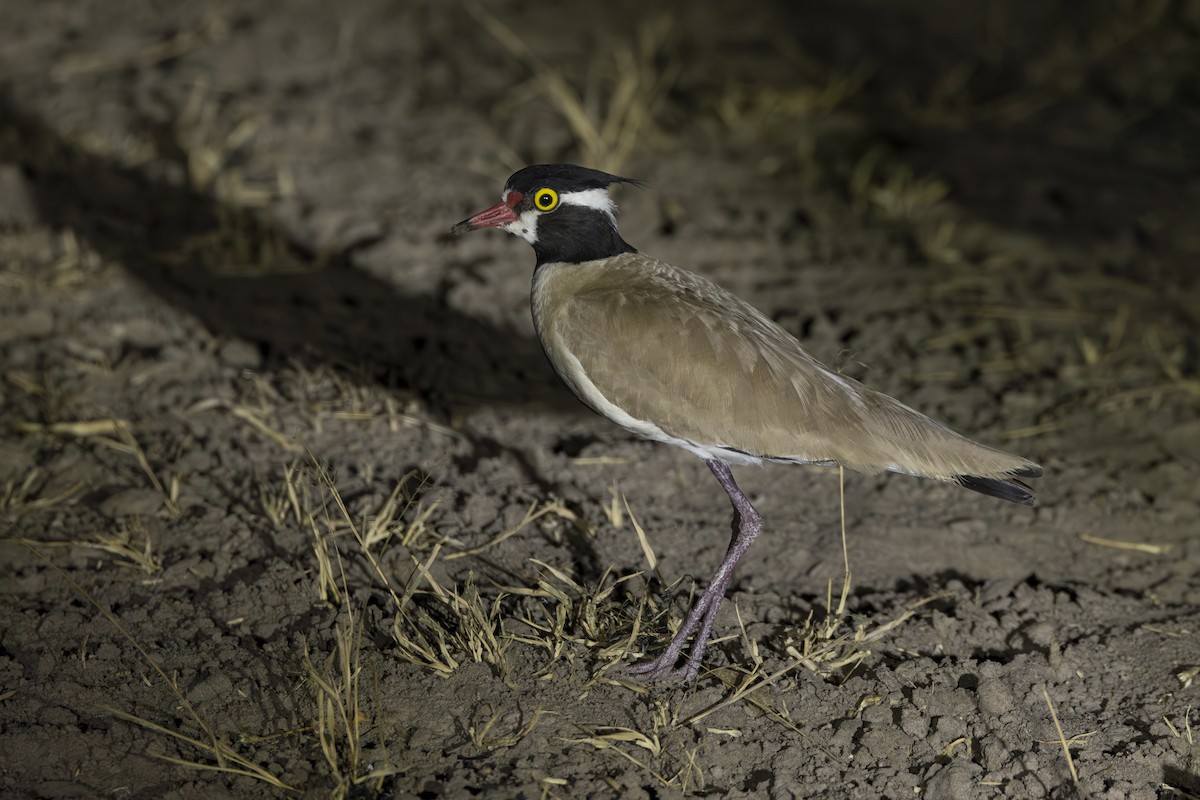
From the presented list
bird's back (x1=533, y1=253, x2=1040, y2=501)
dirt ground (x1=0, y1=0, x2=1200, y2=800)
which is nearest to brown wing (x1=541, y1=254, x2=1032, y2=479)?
bird's back (x1=533, y1=253, x2=1040, y2=501)

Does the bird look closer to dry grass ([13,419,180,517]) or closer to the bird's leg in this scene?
the bird's leg

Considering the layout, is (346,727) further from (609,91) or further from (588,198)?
(609,91)

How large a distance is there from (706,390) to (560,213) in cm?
77

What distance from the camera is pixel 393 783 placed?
316 centimetres

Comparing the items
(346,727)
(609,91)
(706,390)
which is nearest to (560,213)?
(706,390)

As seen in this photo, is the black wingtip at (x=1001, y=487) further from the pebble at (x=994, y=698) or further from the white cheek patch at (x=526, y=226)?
the white cheek patch at (x=526, y=226)

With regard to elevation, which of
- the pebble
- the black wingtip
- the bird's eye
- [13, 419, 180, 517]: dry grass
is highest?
the bird's eye

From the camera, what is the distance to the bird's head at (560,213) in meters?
3.82

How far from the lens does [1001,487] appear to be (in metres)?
3.54

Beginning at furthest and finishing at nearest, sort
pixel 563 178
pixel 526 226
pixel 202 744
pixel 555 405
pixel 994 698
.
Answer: pixel 555 405 → pixel 526 226 → pixel 563 178 → pixel 994 698 → pixel 202 744

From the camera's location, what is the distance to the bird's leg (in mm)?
3576

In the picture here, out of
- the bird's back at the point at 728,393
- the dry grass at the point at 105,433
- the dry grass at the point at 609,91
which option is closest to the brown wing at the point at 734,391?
the bird's back at the point at 728,393

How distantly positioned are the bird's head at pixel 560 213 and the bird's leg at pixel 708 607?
0.81 metres

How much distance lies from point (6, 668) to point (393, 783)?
1.21 m
